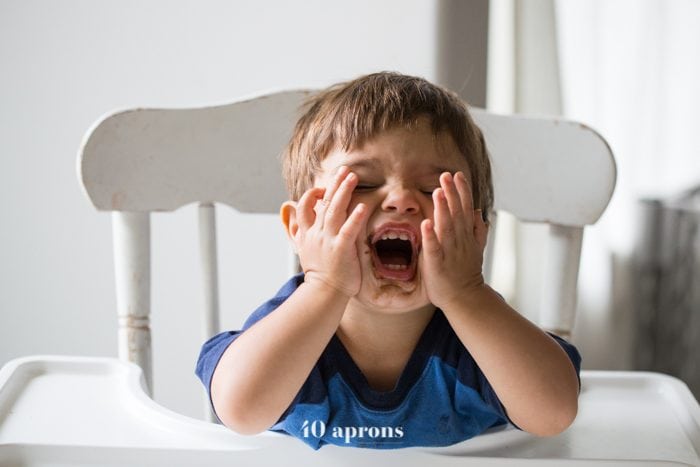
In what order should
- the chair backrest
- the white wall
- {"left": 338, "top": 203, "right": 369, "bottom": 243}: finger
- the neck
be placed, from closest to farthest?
{"left": 338, "top": 203, "right": 369, "bottom": 243}: finger, the neck, the chair backrest, the white wall

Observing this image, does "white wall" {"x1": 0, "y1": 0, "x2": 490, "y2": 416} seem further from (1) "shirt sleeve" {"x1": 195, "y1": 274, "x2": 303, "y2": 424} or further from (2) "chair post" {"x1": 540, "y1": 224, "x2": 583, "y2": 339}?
(1) "shirt sleeve" {"x1": 195, "y1": 274, "x2": 303, "y2": 424}

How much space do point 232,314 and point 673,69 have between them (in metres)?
0.79

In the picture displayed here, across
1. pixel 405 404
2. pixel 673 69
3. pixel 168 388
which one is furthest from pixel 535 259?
pixel 405 404

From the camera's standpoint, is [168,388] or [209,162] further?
[168,388]

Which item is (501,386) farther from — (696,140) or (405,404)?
(696,140)

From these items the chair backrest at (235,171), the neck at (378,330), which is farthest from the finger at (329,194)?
the chair backrest at (235,171)

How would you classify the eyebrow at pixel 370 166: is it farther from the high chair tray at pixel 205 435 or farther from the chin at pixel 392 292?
→ the high chair tray at pixel 205 435

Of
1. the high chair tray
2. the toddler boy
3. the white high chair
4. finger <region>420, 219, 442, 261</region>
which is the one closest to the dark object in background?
the white high chair

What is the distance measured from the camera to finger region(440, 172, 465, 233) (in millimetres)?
590

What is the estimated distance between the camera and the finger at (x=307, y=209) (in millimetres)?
619

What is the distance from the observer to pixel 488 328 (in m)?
0.61

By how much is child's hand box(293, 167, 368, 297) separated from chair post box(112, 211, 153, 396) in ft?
1.05

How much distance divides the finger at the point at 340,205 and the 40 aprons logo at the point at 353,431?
0.14m

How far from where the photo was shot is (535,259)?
152 cm
